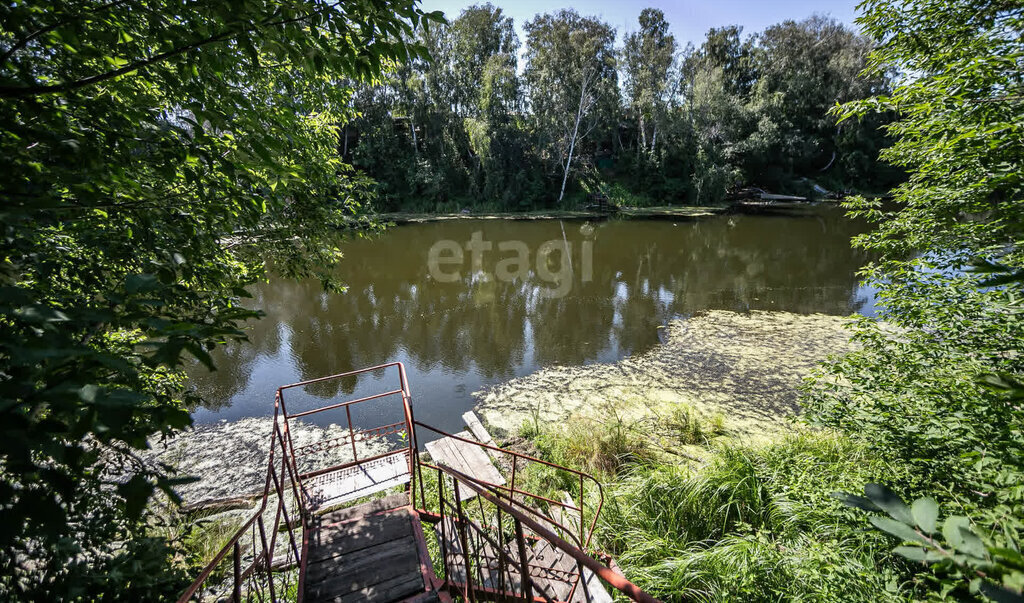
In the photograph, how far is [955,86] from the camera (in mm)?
3141

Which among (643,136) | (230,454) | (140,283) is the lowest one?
(230,454)

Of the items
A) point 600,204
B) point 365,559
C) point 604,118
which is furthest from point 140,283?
point 604,118

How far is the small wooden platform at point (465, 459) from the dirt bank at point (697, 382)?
37.9 inches

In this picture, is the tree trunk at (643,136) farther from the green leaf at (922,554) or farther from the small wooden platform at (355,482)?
the green leaf at (922,554)

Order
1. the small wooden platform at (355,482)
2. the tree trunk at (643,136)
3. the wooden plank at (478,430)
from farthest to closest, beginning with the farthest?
1. the tree trunk at (643,136)
2. the wooden plank at (478,430)
3. the small wooden platform at (355,482)

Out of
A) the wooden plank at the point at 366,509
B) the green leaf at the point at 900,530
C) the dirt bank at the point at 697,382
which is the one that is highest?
the green leaf at the point at 900,530

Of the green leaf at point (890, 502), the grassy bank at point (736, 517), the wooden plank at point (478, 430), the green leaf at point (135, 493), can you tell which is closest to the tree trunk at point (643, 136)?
the grassy bank at point (736, 517)

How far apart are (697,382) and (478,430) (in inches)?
172

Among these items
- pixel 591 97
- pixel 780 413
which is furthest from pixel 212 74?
pixel 591 97

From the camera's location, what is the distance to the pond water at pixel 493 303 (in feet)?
27.8

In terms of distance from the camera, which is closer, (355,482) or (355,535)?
(355,535)

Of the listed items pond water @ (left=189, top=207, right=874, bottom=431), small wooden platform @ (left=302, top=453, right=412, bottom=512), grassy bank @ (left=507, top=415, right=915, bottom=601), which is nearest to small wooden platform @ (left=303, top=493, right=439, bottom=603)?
small wooden platform @ (left=302, top=453, right=412, bottom=512)

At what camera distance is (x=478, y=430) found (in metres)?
6.68

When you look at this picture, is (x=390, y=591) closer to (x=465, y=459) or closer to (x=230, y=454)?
(x=465, y=459)
